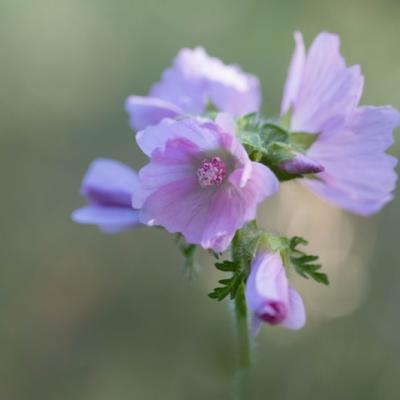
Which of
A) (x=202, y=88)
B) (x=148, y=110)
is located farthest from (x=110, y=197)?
(x=202, y=88)

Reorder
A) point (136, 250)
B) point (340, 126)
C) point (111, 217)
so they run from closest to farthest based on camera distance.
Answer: point (340, 126) → point (111, 217) → point (136, 250)

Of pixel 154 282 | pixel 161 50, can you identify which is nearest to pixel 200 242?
pixel 154 282

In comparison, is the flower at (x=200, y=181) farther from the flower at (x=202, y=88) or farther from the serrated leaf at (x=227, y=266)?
the flower at (x=202, y=88)

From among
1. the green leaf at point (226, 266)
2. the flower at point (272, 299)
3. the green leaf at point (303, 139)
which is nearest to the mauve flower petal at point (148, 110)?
the green leaf at point (303, 139)

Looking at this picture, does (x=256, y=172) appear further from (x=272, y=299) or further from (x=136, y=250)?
(x=136, y=250)

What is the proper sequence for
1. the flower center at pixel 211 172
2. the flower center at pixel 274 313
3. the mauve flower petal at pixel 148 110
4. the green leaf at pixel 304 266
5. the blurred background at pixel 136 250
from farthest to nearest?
the blurred background at pixel 136 250 → the mauve flower petal at pixel 148 110 → the green leaf at pixel 304 266 → the flower center at pixel 211 172 → the flower center at pixel 274 313

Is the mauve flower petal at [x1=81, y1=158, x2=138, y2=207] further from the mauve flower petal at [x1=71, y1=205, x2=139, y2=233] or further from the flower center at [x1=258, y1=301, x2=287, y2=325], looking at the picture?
the flower center at [x1=258, y1=301, x2=287, y2=325]
